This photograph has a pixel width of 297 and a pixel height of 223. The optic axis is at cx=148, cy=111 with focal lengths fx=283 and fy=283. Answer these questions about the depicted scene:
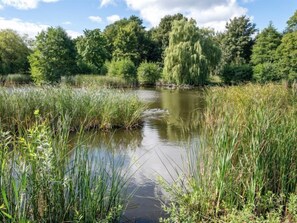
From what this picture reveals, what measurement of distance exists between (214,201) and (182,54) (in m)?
21.0

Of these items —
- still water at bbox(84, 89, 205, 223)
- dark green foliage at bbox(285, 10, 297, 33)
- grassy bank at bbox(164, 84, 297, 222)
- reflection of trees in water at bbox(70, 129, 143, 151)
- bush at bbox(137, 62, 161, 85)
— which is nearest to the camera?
grassy bank at bbox(164, 84, 297, 222)

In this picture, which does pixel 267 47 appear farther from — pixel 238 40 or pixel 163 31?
pixel 163 31

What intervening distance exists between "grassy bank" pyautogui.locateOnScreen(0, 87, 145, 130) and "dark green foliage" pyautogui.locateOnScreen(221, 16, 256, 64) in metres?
30.1

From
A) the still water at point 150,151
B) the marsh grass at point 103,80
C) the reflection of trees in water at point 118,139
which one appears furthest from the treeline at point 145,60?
the reflection of trees in water at point 118,139

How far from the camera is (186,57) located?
23047 millimetres

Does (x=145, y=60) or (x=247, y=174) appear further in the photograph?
(x=145, y=60)

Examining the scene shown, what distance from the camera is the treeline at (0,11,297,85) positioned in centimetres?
2269

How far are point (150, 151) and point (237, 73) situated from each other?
2356 cm

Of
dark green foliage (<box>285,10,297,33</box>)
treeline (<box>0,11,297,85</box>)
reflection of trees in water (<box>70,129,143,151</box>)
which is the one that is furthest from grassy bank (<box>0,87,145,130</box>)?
dark green foliage (<box>285,10,297,33</box>)

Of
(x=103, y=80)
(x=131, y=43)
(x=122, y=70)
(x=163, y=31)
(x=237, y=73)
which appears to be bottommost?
(x=103, y=80)

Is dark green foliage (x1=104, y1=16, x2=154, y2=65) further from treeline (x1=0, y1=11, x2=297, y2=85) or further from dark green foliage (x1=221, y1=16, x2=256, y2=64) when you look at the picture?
dark green foliage (x1=221, y1=16, x2=256, y2=64)

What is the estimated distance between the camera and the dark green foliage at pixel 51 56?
21.6 metres

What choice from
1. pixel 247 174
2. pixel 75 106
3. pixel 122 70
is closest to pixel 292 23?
pixel 122 70

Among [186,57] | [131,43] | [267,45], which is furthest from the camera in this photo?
[131,43]
